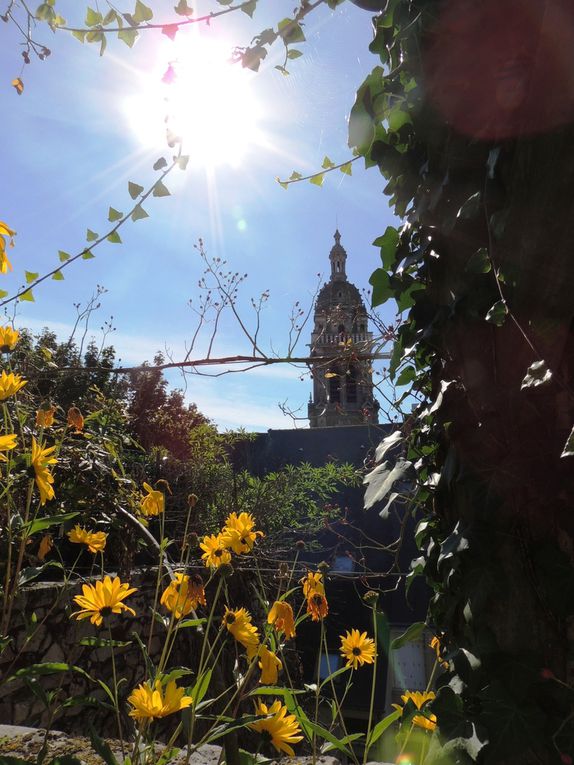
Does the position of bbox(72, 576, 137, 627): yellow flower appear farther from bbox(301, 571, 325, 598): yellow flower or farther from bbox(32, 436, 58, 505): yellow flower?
bbox(301, 571, 325, 598): yellow flower

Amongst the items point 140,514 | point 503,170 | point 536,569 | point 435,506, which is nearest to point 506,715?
point 536,569

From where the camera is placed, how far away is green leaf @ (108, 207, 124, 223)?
1.44 metres

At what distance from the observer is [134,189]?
4.47ft

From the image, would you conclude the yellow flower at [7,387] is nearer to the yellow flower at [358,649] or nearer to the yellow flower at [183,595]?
the yellow flower at [183,595]

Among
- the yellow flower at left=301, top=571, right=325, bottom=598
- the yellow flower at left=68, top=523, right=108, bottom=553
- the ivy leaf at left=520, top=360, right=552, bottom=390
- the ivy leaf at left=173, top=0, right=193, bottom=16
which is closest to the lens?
the ivy leaf at left=520, top=360, right=552, bottom=390

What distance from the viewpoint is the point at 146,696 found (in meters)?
0.81

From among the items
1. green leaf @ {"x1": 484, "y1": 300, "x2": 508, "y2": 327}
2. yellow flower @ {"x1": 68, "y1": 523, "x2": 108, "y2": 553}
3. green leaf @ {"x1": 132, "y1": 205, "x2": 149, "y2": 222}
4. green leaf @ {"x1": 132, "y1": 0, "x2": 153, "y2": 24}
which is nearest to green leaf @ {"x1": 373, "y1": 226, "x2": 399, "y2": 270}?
green leaf @ {"x1": 484, "y1": 300, "x2": 508, "y2": 327}

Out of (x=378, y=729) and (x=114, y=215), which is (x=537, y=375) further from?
(x=114, y=215)

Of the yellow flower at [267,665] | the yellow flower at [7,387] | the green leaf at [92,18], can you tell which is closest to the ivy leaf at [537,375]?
the yellow flower at [267,665]

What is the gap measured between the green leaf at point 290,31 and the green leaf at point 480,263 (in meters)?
0.82

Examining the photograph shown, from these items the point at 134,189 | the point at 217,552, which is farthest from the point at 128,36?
the point at 217,552

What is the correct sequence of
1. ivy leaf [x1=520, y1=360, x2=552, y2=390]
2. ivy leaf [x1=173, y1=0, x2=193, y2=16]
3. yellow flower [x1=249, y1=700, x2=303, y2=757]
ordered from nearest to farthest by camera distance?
ivy leaf [x1=520, y1=360, x2=552, y2=390]
yellow flower [x1=249, y1=700, x2=303, y2=757]
ivy leaf [x1=173, y1=0, x2=193, y2=16]

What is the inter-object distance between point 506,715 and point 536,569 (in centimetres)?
19

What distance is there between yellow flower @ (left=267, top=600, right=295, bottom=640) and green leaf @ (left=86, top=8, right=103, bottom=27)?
4.81 feet
